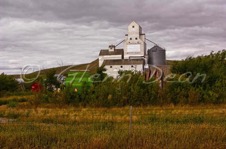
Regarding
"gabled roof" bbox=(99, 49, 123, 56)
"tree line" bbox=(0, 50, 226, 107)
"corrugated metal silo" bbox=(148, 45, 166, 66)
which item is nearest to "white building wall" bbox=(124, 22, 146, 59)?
"gabled roof" bbox=(99, 49, 123, 56)

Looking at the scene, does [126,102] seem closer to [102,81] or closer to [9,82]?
[102,81]

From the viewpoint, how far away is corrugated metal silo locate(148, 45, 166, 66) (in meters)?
70.2

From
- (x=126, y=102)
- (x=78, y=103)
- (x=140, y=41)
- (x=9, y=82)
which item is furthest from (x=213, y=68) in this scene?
(x=140, y=41)

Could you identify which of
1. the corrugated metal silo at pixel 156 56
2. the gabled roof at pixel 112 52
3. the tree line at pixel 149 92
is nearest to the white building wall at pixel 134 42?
the gabled roof at pixel 112 52

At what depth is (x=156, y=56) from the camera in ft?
231

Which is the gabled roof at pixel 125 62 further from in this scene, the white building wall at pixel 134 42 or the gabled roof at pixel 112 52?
the gabled roof at pixel 112 52

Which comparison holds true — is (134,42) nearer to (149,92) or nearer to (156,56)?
(156,56)

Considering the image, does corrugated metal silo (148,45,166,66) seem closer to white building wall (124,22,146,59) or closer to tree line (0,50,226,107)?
white building wall (124,22,146,59)

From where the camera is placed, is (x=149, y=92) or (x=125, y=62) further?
(x=125, y=62)

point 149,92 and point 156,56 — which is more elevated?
point 156,56

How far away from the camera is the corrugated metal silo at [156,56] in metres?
70.2

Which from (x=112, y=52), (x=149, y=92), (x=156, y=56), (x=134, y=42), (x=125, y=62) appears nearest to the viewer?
(x=149, y=92)

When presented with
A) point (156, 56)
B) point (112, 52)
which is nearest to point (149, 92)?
point (112, 52)

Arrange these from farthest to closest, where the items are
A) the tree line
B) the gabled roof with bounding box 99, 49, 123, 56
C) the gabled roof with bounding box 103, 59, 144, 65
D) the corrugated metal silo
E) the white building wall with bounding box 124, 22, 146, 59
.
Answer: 1. the corrugated metal silo
2. the gabled roof with bounding box 99, 49, 123, 56
3. the white building wall with bounding box 124, 22, 146, 59
4. the gabled roof with bounding box 103, 59, 144, 65
5. the tree line
